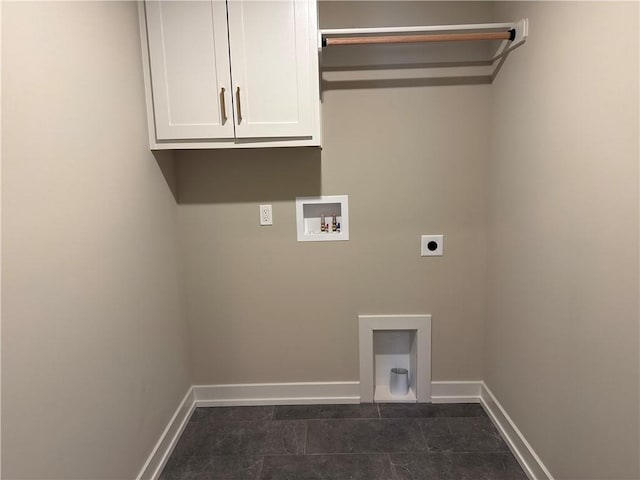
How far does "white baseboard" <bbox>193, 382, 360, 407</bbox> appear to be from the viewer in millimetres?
2432

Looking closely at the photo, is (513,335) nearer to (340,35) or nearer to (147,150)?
Answer: (340,35)

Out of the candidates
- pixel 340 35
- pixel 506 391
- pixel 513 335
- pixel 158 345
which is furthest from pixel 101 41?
pixel 506 391

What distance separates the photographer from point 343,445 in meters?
2.04

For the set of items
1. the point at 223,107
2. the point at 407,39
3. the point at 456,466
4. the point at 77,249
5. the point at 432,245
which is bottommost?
the point at 456,466

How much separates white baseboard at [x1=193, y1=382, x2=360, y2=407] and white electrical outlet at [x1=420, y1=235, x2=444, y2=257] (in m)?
0.96

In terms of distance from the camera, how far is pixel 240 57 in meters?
1.81

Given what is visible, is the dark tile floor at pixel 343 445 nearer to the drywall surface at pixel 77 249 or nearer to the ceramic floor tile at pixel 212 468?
the ceramic floor tile at pixel 212 468

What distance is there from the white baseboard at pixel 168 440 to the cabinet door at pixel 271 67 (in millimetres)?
1526

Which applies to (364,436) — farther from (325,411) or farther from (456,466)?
(456,466)

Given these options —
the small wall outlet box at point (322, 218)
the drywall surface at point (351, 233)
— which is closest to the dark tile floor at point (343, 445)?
the drywall surface at point (351, 233)

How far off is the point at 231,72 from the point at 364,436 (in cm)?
195

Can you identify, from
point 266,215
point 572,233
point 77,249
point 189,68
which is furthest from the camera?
point 266,215

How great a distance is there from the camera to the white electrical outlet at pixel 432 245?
228 centimetres

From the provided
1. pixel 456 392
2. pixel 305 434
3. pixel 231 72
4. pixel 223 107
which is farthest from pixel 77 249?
pixel 456 392
